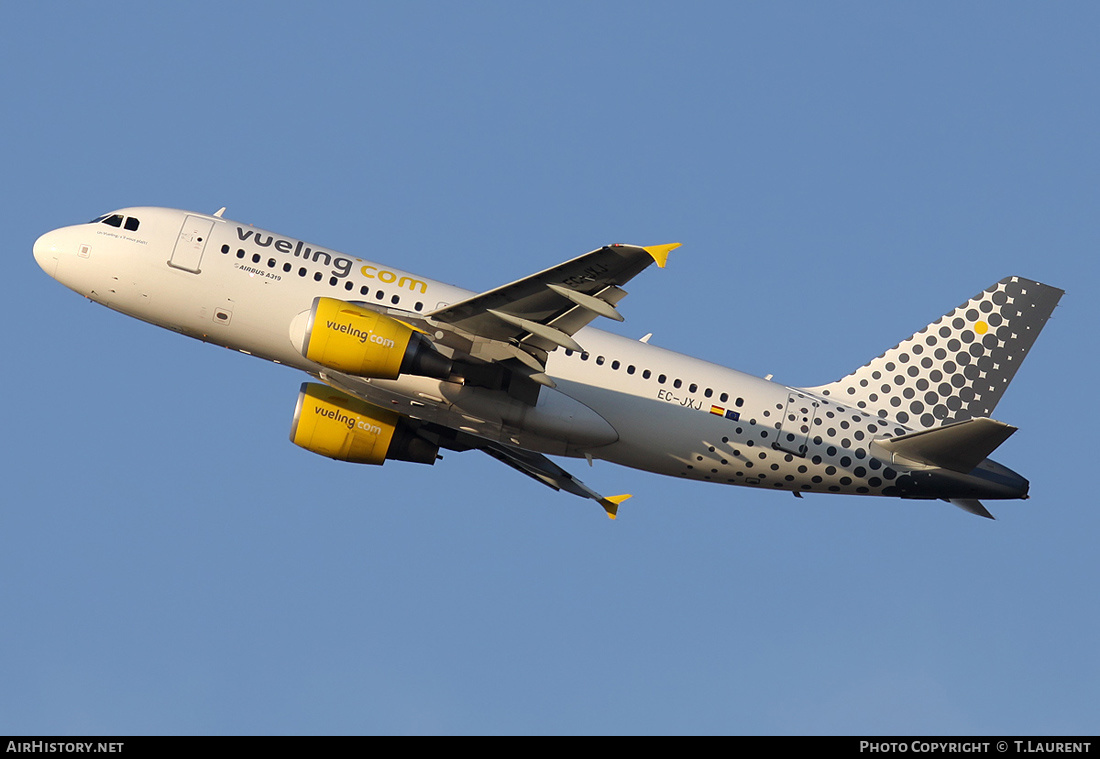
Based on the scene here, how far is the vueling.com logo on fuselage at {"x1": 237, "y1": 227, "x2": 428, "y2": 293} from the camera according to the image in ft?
114

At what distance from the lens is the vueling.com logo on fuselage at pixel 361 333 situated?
3100 cm

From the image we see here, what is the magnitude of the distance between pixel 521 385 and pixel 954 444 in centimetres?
1242

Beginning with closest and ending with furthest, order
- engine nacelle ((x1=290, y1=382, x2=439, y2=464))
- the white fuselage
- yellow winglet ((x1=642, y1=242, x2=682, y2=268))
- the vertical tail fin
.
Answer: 1. yellow winglet ((x1=642, y1=242, x2=682, y2=268))
2. the white fuselage
3. engine nacelle ((x1=290, y1=382, x2=439, y2=464))
4. the vertical tail fin

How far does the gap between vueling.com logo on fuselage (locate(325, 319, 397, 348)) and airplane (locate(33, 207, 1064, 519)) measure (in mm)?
365

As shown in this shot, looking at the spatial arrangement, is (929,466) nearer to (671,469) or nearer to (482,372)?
(671,469)

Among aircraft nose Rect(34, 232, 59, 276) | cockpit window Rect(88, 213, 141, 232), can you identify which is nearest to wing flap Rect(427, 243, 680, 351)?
cockpit window Rect(88, 213, 141, 232)

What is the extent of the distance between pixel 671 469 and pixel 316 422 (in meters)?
11.1

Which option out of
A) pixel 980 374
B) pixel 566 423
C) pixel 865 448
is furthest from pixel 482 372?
pixel 980 374

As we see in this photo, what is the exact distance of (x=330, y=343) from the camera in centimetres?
3098

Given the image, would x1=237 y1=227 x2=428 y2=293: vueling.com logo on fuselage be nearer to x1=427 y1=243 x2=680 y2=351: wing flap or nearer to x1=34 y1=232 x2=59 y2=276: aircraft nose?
x1=427 y1=243 x2=680 y2=351: wing flap

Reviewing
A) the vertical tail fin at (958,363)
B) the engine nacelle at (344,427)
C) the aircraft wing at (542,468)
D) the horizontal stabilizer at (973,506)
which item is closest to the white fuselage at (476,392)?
the horizontal stabilizer at (973,506)

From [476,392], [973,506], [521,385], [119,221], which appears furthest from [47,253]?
[973,506]

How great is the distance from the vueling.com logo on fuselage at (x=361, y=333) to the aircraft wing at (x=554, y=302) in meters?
1.63

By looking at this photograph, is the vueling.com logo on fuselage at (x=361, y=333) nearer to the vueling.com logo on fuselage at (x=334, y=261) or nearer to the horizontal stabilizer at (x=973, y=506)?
the vueling.com logo on fuselage at (x=334, y=261)
